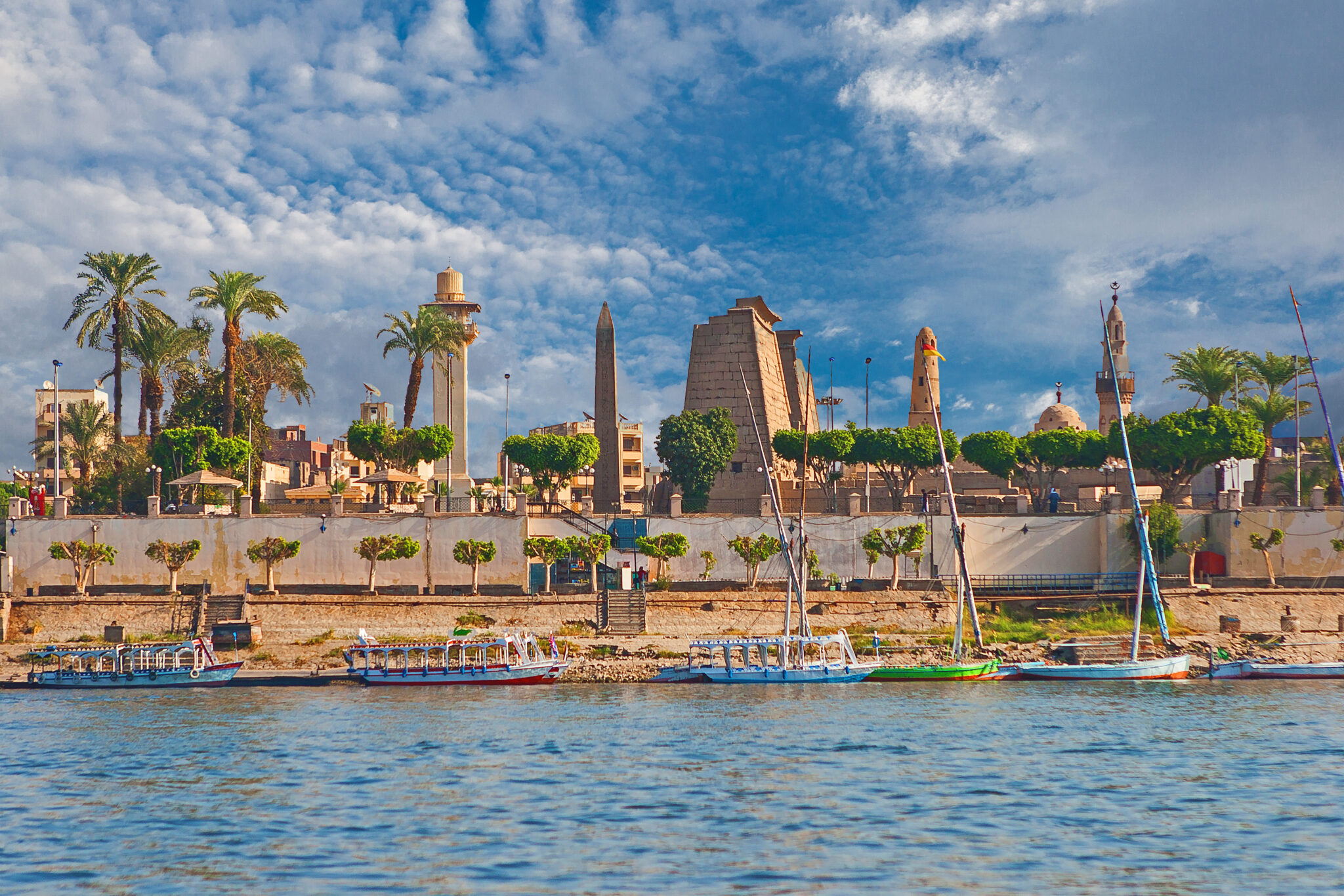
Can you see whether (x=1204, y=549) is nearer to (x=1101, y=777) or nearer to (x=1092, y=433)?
(x=1092, y=433)

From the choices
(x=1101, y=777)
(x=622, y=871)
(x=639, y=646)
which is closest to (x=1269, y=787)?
(x=1101, y=777)

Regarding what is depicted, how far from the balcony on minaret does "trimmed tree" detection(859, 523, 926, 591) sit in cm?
3831

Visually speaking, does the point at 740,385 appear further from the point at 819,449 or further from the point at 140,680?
the point at 140,680

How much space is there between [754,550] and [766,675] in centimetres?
1048

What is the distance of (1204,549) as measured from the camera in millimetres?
58688

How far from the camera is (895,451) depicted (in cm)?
6656

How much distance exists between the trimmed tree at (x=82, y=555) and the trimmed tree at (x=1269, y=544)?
51083 millimetres

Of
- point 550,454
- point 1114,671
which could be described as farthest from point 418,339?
point 1114,671

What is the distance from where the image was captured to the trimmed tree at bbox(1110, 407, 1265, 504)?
199 feet

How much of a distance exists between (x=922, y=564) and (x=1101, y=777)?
30.0 meters

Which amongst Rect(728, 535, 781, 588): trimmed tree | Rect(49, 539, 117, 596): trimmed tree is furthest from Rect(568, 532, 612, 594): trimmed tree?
Rect(49, 539, 117, 596): trimmed tree

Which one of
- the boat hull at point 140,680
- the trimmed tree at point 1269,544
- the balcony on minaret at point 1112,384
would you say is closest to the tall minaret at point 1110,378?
the balcony on minaret at point 1112,384

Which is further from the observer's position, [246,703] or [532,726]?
[246,703]

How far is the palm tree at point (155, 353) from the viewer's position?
214 feet
